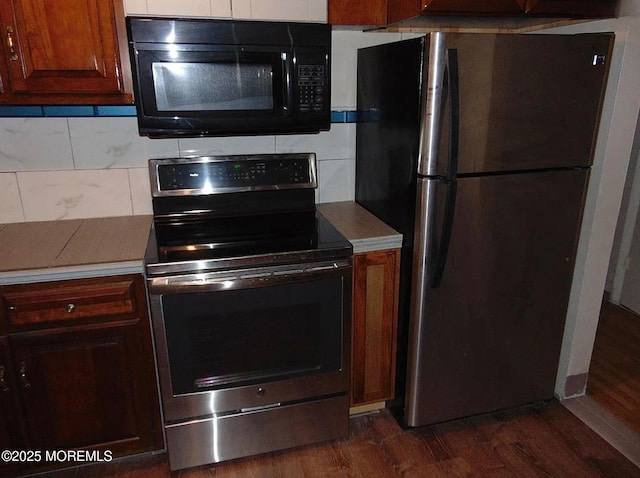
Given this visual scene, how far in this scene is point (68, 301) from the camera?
1.54 meters

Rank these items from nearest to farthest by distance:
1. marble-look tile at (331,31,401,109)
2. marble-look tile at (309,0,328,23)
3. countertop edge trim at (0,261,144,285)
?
countertop edge trim at (0,261,144,285)
marble-look tile at (309,0,328,23)
marble-look tile at (331,31,401,109)

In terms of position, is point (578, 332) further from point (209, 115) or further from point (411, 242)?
point (209, 115)

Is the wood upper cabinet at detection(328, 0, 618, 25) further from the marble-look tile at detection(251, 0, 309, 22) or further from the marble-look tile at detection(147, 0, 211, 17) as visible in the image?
the marble-look tile at detection(147, 0, 211, 17)

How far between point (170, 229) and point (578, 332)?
181cm

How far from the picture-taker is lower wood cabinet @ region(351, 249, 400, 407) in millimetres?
1811

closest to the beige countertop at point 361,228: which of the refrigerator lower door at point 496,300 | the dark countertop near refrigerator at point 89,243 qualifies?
the dark countertop near refrigerator at point 89,243

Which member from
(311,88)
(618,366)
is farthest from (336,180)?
(618,366)

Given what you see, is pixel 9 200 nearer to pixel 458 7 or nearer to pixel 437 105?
pixel 437 105

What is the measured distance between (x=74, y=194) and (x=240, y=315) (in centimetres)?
93

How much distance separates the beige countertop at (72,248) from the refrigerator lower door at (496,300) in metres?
1.08

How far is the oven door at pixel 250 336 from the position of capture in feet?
5.18

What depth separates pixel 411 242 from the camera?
1759mm

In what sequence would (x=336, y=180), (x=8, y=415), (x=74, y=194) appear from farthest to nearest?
1. (x=336, y=180)
2. (x=74, y=194)
3. (x=8, y=415)

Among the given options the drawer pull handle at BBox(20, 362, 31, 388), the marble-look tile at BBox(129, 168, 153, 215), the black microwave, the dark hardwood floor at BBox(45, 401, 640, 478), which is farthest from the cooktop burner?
the dark hardwood floor at BBox(45, 401, 640, 478)
